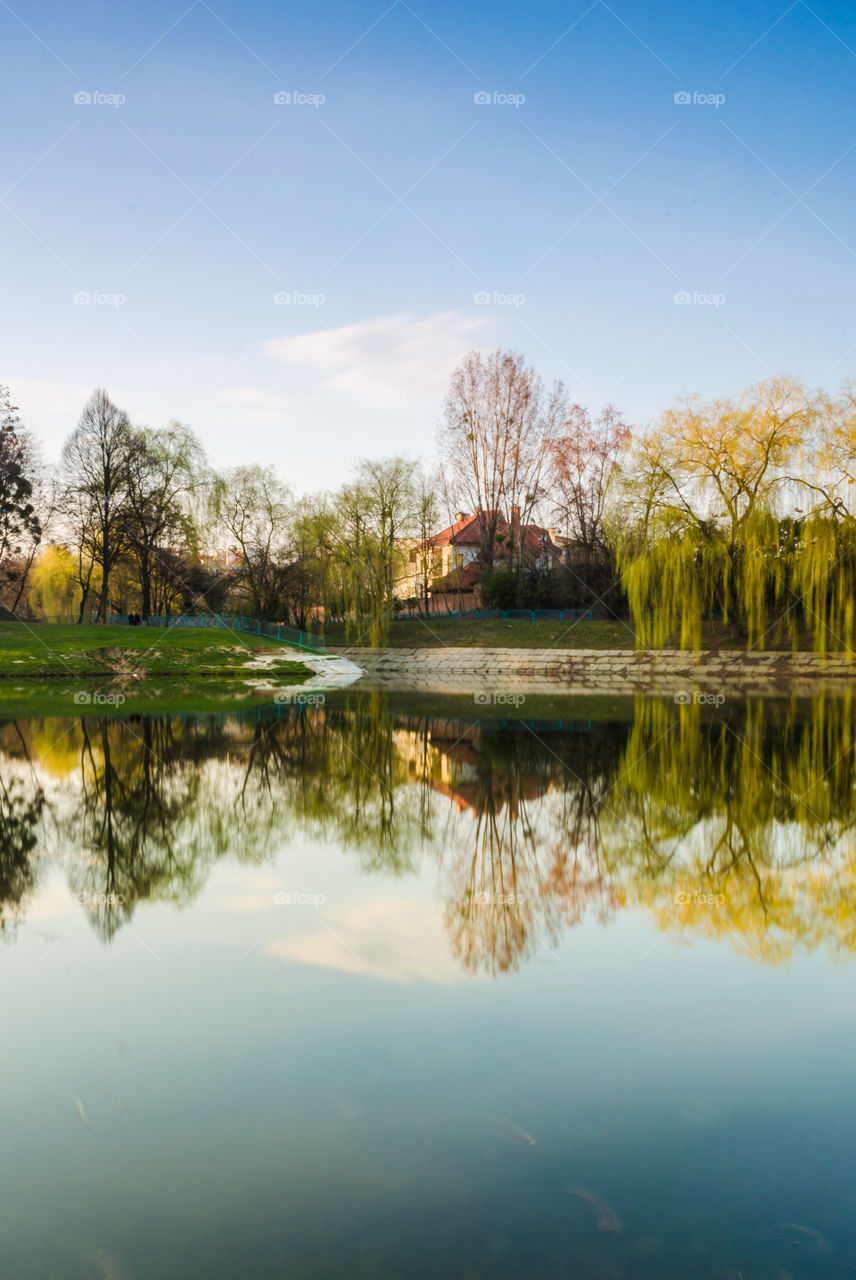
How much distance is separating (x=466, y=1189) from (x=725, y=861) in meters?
4.45

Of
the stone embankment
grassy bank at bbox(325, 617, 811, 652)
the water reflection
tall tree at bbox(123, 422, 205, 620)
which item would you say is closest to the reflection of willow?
the water reflection

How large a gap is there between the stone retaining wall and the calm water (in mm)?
24224

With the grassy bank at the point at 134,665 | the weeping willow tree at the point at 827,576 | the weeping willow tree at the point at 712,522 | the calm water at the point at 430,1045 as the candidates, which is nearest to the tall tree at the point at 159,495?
the grassy bank at the point at 134,665

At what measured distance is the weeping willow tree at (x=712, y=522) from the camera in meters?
36.0

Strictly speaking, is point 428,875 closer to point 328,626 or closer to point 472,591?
point 328,626

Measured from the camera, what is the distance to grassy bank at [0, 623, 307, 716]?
2912 centimetres

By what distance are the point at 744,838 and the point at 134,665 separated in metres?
34.7

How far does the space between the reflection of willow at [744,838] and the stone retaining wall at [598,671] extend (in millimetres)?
17551

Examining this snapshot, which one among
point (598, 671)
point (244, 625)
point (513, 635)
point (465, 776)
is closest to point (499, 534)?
point (513, 635)

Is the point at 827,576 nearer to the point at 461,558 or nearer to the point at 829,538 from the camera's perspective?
the point at 829,538

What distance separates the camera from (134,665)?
127 ft

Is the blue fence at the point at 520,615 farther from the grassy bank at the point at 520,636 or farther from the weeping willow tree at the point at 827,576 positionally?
the weeping willow tree at the point at 827,576

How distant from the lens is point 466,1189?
2.80m

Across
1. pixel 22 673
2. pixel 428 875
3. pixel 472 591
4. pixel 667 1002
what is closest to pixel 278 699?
pixel 22 673
